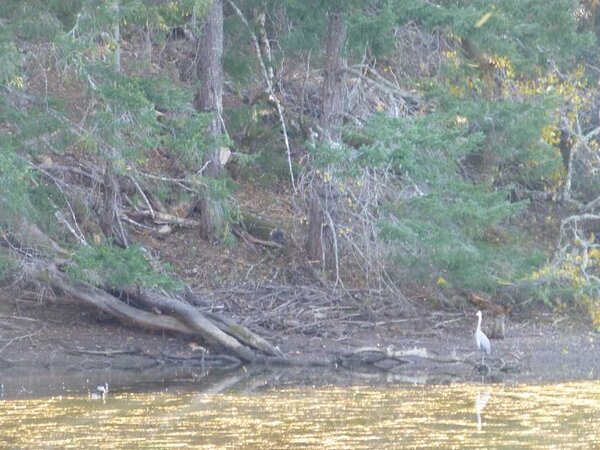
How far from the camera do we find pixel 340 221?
22.5 metres

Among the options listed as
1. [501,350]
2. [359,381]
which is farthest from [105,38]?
[501,350]

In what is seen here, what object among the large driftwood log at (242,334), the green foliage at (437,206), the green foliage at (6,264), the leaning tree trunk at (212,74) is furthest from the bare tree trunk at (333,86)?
the green foliage at (6,264)

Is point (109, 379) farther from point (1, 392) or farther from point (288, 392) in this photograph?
point (288, 392)

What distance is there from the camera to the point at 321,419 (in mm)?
14164

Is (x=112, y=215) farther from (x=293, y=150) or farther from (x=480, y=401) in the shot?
(x=480, y=401)

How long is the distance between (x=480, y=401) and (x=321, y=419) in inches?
95.8

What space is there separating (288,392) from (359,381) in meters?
1.66

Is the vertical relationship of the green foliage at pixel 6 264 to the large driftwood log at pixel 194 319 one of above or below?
above

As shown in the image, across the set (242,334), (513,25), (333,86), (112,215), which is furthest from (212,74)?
(513,25)

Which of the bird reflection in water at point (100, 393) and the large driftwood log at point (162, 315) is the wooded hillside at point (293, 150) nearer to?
the large driftwood log at point (162, 315)

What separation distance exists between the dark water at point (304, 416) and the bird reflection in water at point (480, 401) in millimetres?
12

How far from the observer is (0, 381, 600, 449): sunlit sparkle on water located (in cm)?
1284

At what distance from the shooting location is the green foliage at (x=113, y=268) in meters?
18.3

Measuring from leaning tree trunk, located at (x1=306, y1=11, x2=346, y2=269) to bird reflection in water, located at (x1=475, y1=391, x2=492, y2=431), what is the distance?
6.23 m
